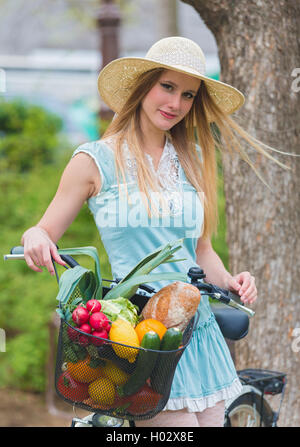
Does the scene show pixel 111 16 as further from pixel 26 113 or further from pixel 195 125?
pixel 195 125

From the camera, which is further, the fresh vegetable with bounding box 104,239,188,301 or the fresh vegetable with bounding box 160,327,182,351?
the fresh vegetable with bounding box 104,239,188,301

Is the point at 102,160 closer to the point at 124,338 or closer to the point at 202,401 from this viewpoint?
the point at 124,338

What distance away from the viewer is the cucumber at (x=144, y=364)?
1834mm

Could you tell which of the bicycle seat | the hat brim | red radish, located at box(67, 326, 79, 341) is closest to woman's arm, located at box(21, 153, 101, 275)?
the hat brim

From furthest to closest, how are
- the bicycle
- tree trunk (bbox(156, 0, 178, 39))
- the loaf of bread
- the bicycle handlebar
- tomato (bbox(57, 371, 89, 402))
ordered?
tree trunk (bbox(156, 0, 178, 39)) < the bicycle < the bicycle handlebar < the loaf of bread < tomato (bbox(57, 371, 89, 402))

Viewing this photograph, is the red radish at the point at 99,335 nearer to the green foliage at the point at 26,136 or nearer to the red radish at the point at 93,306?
the red radish at the point at 93,306

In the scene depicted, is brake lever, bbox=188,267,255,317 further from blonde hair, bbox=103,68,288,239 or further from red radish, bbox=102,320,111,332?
red radish, bbox=102,320,111,332

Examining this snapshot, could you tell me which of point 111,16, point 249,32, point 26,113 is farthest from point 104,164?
point 26,113

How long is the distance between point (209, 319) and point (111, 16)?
530 cm

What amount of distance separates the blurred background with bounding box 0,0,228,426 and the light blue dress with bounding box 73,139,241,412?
247cm

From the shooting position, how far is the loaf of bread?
2031 mm

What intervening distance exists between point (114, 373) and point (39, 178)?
556 cm

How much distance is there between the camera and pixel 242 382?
10.2ft

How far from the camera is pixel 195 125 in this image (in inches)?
109
